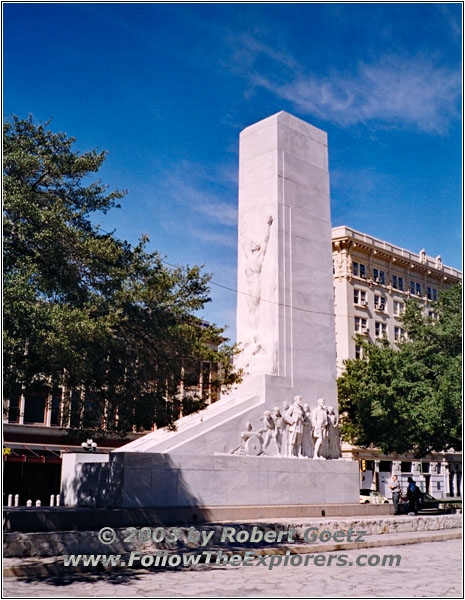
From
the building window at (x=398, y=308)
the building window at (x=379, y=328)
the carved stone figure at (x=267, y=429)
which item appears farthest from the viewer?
the building window at (x=398, y=308)

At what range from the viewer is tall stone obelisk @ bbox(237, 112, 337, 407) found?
2661cm

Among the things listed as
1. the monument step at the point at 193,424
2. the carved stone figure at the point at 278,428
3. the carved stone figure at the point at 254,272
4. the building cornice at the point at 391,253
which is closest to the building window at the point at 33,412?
the carved stone figure at the point at 254,272

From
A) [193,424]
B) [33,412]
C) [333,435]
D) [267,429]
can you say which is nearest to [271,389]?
[267,429]

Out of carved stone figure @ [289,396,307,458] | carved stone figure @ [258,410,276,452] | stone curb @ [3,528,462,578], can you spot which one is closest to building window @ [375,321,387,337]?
carved stone figure @ [289,396,307,458]

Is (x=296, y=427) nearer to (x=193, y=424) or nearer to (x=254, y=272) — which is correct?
(x=193, y=424)

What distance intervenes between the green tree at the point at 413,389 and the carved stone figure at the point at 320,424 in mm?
10527

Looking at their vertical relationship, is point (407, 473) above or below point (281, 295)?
below

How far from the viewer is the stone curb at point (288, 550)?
1073 cm

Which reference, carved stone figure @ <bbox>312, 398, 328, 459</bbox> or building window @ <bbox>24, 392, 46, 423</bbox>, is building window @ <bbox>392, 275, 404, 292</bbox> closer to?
building window @ <bbox>24, 392, 46, 423</bbox>

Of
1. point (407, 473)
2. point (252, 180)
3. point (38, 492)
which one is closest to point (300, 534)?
point (252, 180)

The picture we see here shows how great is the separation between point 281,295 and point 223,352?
19.5 feet

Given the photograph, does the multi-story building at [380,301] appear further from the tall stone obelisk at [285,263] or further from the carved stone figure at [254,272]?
the carved stone figure at [254,272]

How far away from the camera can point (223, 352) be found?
858 inches

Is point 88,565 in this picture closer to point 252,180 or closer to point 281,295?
point 281,295
